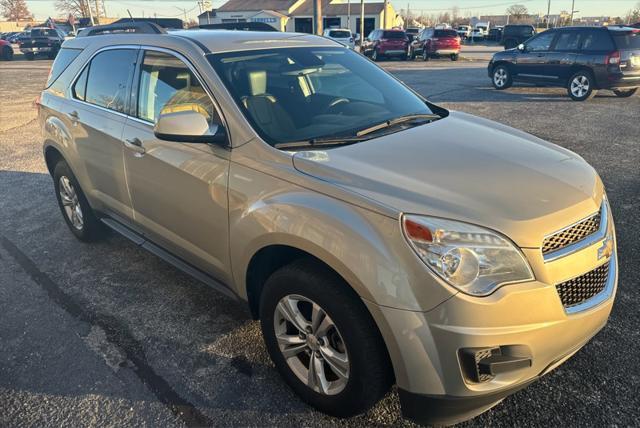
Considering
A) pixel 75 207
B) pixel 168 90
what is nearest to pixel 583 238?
pixel 168 90

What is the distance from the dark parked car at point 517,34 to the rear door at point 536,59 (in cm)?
1811

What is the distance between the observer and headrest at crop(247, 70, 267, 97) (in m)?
2.88

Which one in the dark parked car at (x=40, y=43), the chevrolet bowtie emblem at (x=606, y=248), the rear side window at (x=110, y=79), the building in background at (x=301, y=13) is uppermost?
the building in background at (x=301, y=13)

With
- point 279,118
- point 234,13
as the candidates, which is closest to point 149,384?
point 279,118

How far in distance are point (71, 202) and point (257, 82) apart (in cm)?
268

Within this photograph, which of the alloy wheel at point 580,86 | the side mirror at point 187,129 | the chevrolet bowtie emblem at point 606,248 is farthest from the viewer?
the alloy wheel at point 580,86

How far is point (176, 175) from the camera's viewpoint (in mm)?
2959

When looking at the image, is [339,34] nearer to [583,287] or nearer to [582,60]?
[582,60]

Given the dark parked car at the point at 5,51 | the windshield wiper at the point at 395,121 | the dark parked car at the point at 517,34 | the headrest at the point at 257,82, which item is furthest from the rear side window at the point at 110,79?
the dark parked car at the point at 5,51

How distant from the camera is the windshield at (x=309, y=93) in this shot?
276 centimetres

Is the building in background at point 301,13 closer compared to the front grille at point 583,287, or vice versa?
the front grille at point 583,287

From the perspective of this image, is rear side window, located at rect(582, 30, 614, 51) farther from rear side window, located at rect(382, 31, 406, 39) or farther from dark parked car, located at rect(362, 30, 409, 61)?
rear side window, located at rect(382, 31, 406, 39)

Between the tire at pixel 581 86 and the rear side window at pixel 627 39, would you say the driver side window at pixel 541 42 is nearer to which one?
the tire at pixel 581 86

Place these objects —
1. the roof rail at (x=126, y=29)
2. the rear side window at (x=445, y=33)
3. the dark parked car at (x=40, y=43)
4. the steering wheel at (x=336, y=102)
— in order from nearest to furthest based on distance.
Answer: the steering wheel at (x=336, y=102) < the roof rail at (x=126, y=29) < the rear side window at (x=445, y=33) < the dark parked car at (x=40, y=43)
